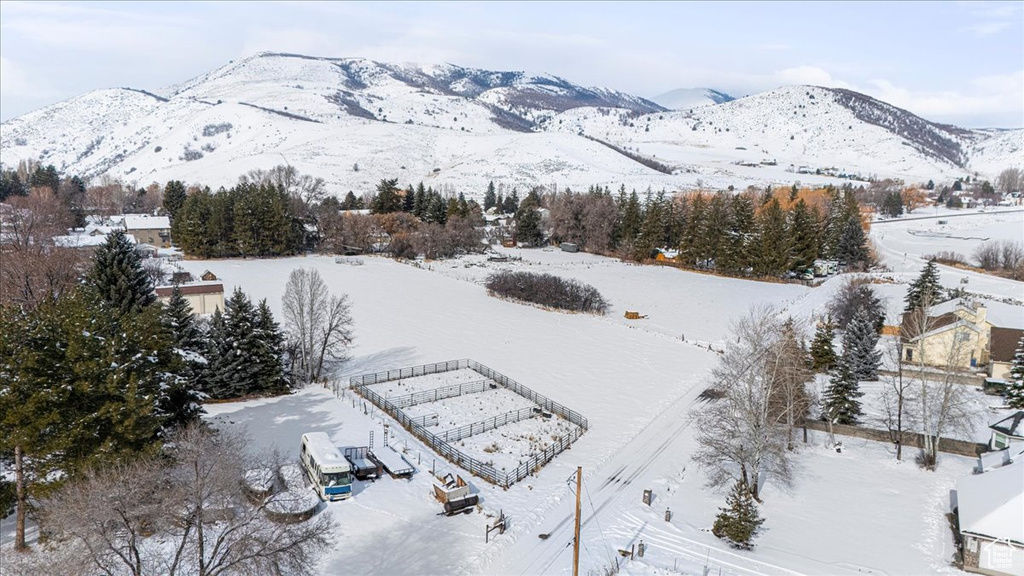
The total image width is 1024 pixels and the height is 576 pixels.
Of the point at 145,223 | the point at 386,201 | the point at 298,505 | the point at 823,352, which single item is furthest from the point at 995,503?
the point at 145,223

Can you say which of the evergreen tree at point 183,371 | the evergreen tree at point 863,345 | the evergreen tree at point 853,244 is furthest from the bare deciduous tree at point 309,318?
the evergreen tree at point 853,244

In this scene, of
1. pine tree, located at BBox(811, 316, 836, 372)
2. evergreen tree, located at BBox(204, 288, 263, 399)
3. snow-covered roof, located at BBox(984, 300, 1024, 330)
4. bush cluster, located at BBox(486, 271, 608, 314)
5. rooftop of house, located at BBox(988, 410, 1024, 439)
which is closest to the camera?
rooftop of house, located at BBox(988, 410, 1024, 439)

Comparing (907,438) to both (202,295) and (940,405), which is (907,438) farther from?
(202,295)

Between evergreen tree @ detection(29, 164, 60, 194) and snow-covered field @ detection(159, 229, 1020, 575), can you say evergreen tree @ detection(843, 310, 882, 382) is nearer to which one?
snow-covered field @ detection(159, 229, 1020, 575)

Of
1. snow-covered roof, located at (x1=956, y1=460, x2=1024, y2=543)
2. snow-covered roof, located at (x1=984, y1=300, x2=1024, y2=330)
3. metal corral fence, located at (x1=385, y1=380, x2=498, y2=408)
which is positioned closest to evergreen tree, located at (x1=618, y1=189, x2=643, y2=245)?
snow-covered roof, located at (x1=984, y1=300, x2=1024, y2=330)

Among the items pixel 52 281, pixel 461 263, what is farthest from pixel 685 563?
pixel 461 263

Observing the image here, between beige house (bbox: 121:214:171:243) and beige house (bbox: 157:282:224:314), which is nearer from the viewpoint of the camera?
beige house (bbox: 157:282:224:314)

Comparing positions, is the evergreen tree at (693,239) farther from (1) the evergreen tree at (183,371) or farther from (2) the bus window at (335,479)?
(2) the bus window at (335,479)
